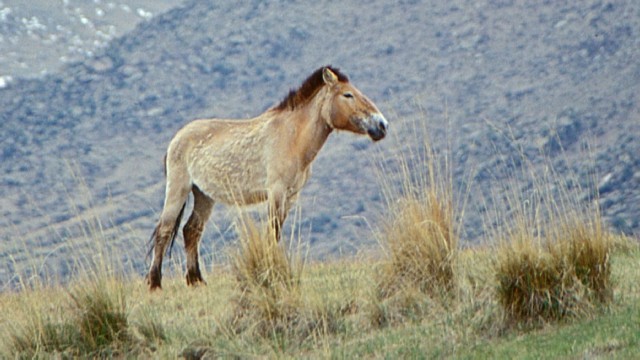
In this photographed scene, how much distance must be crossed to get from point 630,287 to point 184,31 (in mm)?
158817

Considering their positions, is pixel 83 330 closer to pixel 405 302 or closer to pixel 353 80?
pixel 405 302

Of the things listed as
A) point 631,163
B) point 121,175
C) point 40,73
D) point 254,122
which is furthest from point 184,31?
point 254,122

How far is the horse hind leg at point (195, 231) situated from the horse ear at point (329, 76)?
7.47ft

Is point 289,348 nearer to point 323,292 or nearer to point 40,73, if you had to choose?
point 323,292

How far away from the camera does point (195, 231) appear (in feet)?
44.5

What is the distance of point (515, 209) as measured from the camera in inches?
347

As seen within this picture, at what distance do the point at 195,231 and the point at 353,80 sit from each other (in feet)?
433

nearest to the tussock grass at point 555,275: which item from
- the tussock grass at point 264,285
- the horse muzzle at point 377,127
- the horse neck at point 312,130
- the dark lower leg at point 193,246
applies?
the tussock grass at point 264,285

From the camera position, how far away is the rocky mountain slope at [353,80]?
105812mm

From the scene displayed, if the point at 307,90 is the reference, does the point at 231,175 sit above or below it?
below

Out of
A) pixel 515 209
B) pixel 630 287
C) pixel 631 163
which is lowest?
pixel 631 163

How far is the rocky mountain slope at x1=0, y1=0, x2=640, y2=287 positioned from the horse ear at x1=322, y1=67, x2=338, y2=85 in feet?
239

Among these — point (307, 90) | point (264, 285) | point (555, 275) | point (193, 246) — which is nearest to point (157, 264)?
point (193, 246)

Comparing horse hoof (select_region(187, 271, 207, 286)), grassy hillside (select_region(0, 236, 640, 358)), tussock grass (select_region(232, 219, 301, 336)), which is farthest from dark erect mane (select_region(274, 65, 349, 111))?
tussock grass (select_region(232, 219, 301, 336))
